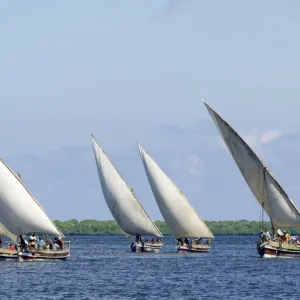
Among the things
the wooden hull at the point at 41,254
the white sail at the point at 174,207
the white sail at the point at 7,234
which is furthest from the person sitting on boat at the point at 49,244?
the white sail at the point at 174,207

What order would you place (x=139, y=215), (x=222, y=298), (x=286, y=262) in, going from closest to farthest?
1. (x=222, y=298)
2. (x=286, y=262)
3. (x=139, y=215)

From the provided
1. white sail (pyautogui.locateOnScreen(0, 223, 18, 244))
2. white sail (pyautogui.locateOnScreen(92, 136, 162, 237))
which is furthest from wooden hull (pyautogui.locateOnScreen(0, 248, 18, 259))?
white sail (pyautogui.locateOnScreen(92, 136, 162, 237))

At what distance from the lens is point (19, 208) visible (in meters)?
101

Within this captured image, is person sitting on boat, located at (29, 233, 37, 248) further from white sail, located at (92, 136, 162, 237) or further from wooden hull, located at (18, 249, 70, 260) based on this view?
white sail, located at (92, 136, 162, 237)

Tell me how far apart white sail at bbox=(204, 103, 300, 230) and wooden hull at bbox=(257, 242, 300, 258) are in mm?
2430

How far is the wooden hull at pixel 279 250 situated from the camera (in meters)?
110

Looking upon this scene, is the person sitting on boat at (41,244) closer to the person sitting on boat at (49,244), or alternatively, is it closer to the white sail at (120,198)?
the person sitting on boat at (49,244)

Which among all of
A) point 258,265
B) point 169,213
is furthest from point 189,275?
point 169,213

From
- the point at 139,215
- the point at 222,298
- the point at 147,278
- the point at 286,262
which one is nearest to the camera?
the point at 222,298

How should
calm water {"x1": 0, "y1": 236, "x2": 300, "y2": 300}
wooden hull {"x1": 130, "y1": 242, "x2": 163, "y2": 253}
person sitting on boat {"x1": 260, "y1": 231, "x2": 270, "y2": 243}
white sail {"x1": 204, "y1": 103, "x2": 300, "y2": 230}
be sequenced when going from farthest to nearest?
wooden hull {"x1": 130, "y1": 242, "x2": 163, "y2": 253}
person sitting on boat {"x1": 260, "y1": 231, "x2": 270, "y2": 243}
white sail {"x1": 204, "y1": 103, "x2": 300, "y2": 230}
calm water {"x1": 0, "y1": 236, "x2": 300, "y2": 300}

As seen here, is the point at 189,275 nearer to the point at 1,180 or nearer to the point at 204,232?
the point at 1,180

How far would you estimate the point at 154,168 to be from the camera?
127750 millimetres

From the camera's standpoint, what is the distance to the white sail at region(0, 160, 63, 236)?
100 meters

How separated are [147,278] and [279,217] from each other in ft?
74.2
